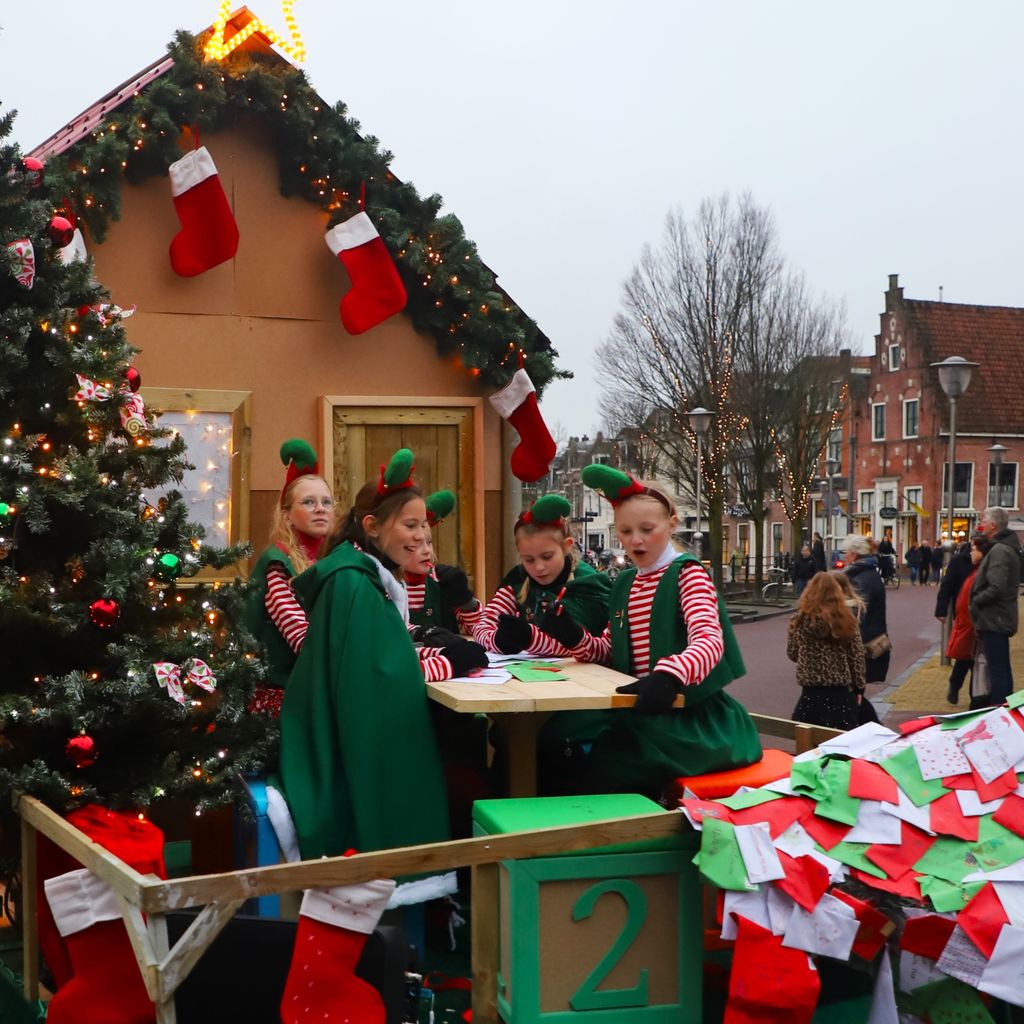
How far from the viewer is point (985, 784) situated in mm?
3641

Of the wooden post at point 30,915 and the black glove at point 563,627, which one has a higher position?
the black glove at point 563,627

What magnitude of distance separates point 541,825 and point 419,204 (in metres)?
4.97

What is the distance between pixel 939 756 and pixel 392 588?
6.83ft

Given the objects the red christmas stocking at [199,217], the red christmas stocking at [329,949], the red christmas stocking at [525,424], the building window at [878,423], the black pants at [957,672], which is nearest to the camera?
the red christmas stocking at [329,949]

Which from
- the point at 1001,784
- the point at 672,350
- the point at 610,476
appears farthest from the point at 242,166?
the point at 672,350

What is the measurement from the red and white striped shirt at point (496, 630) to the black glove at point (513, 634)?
2cm

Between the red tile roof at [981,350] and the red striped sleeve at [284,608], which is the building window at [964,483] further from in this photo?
the red striped sleeve at [284,608]

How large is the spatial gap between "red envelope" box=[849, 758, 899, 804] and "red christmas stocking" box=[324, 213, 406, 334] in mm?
4476

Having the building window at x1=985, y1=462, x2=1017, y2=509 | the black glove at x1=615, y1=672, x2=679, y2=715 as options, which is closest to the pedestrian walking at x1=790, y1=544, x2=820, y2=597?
the building window at x1=985, y1=462, x2=1017, y2=509

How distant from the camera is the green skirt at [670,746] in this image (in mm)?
4410

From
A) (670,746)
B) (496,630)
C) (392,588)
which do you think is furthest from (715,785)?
(496,630)

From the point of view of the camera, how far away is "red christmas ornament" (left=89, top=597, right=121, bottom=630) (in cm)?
389

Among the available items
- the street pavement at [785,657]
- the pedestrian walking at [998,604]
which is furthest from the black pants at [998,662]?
the street pavement at [785,657]

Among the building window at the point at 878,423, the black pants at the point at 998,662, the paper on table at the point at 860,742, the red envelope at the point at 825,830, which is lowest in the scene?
the black pants at the point at 998,662
